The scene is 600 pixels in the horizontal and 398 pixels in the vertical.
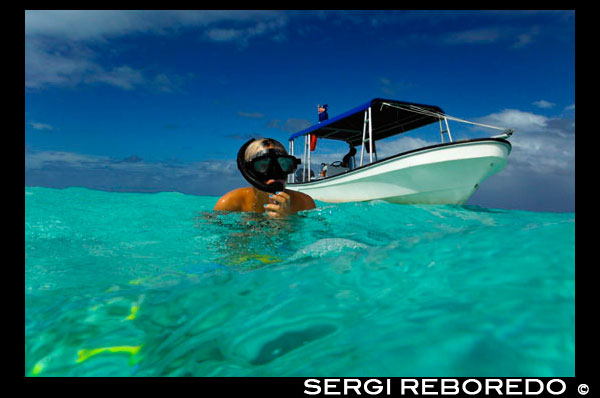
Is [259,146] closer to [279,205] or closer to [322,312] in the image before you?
[279,205]

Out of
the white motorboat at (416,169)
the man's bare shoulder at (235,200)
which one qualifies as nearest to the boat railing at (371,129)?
the white motorboat at (416,169)

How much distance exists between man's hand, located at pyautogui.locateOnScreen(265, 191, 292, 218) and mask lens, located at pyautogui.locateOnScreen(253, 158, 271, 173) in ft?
1.21

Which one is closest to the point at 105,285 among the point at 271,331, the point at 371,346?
the point at 271,331

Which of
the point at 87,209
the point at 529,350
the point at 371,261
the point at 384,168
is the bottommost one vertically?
the point at 529,350

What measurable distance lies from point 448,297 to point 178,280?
208cm

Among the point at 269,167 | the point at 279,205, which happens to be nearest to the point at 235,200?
the point at 279,205

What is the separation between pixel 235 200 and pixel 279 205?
846mm

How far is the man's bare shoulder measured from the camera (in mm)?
4289

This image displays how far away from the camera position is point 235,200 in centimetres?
433

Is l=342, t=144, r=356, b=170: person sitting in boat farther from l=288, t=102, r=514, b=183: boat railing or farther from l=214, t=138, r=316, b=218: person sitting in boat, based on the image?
l=214, t=138, r=316, b=218: person sitting in boat

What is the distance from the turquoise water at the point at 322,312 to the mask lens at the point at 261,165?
3.68 feet

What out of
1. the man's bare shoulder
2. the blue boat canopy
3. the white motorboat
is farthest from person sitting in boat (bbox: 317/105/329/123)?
the man's bare shoulder
